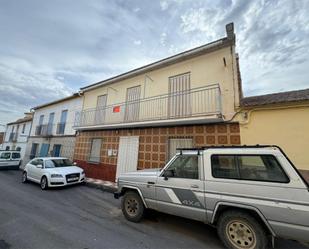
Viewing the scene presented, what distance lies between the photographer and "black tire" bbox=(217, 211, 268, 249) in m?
2.85

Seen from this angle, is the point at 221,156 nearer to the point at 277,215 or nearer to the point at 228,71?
the point at 277,215

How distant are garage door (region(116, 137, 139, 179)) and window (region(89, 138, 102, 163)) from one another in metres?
2.01

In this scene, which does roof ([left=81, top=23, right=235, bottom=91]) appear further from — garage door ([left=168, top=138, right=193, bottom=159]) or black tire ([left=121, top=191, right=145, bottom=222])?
black tire ([left=121, top=191, right=145, bottom=222])

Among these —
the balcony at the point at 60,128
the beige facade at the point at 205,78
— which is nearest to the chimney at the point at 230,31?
the beige facade at the point at 205,78

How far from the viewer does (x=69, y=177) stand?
820 cm

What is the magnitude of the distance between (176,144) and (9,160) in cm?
1556

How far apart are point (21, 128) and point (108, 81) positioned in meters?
18.5

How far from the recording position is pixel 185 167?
380 cm

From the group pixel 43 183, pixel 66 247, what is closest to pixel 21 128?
pixel 43 183

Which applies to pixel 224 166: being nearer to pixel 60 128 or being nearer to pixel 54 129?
pixel 60 128

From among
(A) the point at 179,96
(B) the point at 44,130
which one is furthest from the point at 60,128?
(A) the point at 179,96

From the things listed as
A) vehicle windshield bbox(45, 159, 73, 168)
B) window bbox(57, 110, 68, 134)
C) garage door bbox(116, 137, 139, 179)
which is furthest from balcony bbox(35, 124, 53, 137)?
garage door bbox(116, 137, 139, 179)

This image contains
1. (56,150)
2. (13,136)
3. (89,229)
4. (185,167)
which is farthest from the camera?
(13,136)

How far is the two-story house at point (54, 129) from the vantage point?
13008 millimetres
